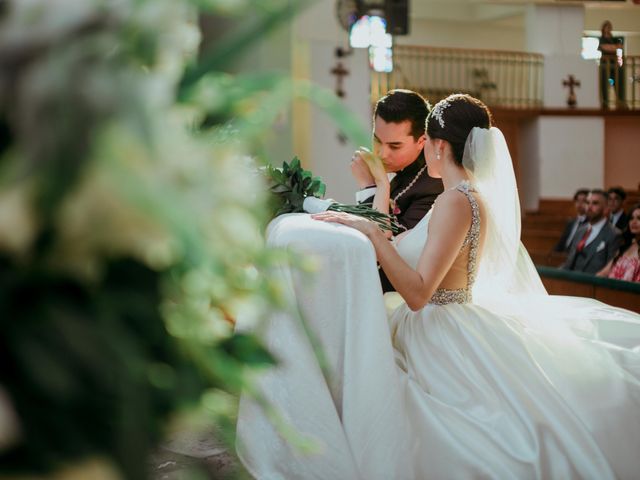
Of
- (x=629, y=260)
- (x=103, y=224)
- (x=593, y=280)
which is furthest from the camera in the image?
(x=629, y=260)

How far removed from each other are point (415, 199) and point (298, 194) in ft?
2.67

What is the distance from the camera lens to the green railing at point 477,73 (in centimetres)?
1706

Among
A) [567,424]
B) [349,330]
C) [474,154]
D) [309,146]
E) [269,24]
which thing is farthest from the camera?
[309,146]

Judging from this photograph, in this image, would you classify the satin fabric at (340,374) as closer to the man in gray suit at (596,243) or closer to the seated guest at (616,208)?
the man in gray suit at (596,243)

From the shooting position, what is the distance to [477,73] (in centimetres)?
1752

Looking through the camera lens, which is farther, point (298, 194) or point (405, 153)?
point (405, 153)

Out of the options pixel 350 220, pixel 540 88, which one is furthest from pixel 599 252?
pixel 540 88

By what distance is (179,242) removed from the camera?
722 mm

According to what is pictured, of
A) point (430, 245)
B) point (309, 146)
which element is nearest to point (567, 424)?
point (430, 245)

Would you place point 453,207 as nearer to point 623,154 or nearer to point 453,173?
point 453,173

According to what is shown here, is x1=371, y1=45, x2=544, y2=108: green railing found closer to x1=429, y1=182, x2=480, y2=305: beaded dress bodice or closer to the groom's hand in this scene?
the groom's hand

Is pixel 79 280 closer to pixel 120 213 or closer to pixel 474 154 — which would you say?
pixel 120 213

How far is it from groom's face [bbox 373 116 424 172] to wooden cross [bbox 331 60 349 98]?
957cm

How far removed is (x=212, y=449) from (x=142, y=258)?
2.74 m
